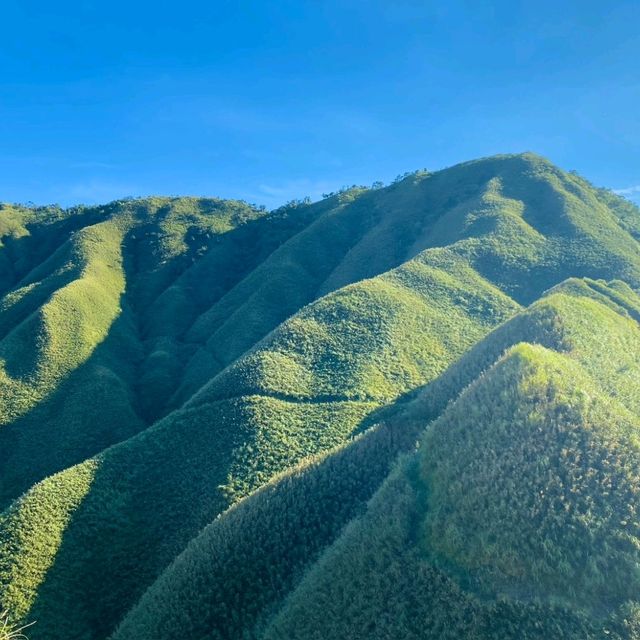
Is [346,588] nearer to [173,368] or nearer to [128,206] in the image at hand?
[173,368]

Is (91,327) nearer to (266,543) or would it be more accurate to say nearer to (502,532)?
(266,543)

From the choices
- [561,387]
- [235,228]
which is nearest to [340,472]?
[561,387]

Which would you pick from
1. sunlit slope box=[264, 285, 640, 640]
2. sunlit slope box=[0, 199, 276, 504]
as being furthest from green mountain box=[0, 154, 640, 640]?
Result: sunlit slope box=[0, 199, 276, 504]

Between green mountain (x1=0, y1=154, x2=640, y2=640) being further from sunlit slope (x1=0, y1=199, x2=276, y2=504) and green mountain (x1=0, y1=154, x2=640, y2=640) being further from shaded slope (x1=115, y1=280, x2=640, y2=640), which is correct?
sunlit slope (x1=0, y1=199, x2=276, y2=504)

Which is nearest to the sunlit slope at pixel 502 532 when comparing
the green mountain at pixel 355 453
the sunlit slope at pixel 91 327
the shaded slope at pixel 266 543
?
the green mountain at pixel 355 453

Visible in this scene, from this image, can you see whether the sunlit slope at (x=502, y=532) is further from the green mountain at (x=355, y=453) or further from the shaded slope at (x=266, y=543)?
the shaded slope at (x=266, y=543)

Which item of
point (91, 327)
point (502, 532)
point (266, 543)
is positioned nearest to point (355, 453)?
point (266, 543)
